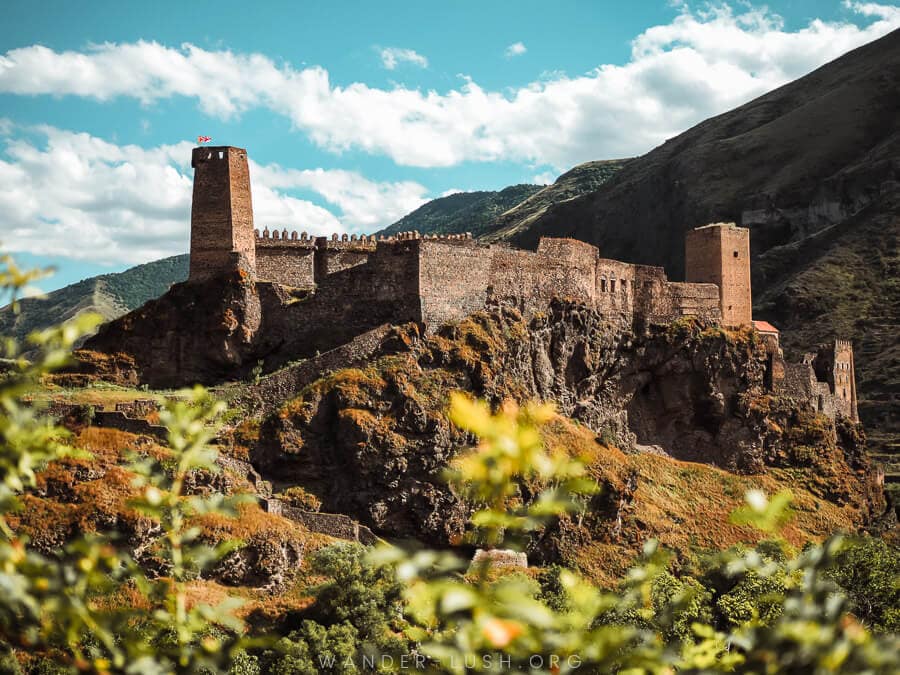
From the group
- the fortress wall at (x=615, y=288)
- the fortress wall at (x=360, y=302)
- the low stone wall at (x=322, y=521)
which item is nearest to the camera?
the low stone wall at (x=322, y=521)

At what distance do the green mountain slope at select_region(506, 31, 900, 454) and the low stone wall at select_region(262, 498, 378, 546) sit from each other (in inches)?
2637

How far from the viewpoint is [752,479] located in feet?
179

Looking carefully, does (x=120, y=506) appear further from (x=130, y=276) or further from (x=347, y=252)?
(x=130, y=276)

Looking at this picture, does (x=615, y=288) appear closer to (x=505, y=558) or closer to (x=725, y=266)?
(x=725, y=266)

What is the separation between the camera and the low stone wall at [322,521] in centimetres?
3162

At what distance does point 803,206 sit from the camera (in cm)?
13825

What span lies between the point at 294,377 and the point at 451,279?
894 centimetres

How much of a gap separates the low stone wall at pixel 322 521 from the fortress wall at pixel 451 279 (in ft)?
36.1

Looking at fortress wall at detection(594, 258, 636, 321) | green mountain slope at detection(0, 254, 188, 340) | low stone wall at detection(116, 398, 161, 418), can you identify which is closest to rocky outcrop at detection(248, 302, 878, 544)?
fortress wall at detection(594, 258, 636, 321)

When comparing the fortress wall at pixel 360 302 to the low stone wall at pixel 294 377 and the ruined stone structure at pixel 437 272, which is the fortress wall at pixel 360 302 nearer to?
the ruined stone structure at pixel 437 272

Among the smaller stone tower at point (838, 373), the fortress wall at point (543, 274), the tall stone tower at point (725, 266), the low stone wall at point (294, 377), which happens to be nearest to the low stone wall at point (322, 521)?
the low stone wall at point (294, 377)

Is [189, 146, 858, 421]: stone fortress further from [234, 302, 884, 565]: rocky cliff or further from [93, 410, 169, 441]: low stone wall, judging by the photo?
[93, 410, 169, 441]: low stone wall

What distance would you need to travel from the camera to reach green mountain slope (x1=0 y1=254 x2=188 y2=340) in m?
129

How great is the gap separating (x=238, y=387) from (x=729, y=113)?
578 feet
